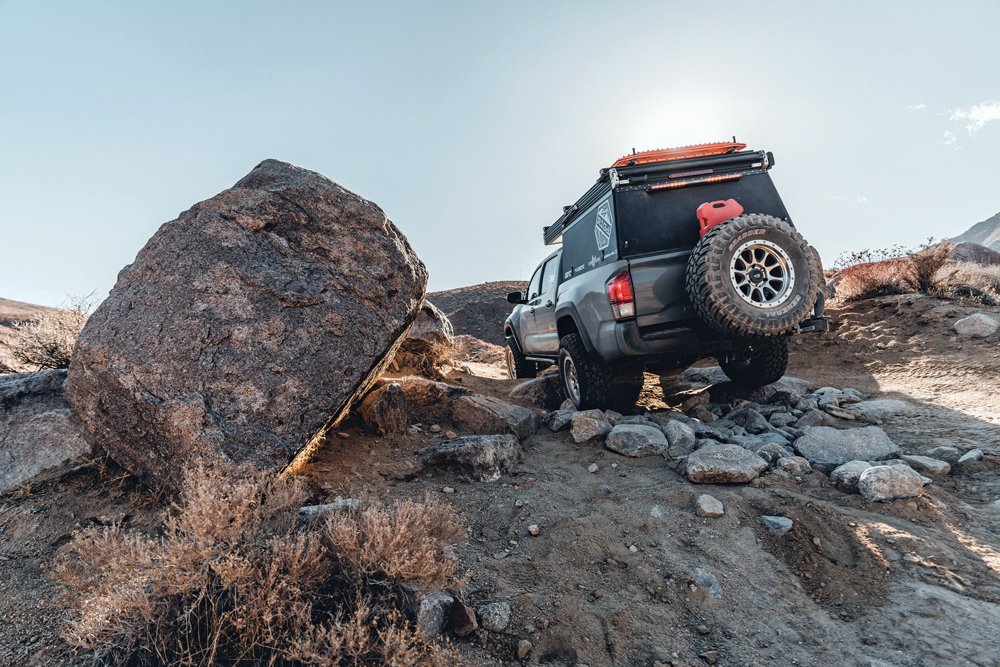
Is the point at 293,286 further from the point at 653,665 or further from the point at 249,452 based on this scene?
the point at 653,665

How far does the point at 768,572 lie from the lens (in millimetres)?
2586

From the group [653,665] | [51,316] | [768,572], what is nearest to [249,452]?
[653,665]

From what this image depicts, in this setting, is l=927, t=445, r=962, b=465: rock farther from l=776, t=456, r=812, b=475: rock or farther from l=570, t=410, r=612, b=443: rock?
l=570, t=410, r=612, b=443: rock

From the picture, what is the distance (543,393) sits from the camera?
6363 mm

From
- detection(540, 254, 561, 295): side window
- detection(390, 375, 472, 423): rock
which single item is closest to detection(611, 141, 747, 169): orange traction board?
detection(540, 254, 561, 295): side window

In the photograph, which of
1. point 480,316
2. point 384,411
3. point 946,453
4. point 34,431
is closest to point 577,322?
point 384,411

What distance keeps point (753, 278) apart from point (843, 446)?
142 centimetres

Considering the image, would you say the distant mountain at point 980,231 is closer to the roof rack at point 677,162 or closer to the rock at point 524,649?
the roof rack at point 677,162

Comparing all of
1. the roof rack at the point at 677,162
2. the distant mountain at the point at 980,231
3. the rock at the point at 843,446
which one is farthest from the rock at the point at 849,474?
the distant mountain at the point at 980,231

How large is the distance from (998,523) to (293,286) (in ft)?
14.8

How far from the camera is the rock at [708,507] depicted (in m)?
3.04

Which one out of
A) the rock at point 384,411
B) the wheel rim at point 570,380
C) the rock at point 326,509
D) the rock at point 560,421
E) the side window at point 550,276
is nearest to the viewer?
the rock at point 326,509

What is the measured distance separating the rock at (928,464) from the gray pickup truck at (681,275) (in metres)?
1.19

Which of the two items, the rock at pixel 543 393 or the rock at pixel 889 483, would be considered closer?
the rock at pixel 889 483
